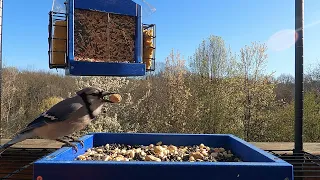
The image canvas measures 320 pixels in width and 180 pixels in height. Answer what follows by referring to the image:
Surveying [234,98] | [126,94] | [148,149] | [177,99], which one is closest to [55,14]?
[148,149]

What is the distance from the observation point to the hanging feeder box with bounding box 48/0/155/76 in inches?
101

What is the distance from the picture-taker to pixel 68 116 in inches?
78.9

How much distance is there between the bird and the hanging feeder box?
0.48 metres

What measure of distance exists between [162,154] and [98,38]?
1063 millimetres

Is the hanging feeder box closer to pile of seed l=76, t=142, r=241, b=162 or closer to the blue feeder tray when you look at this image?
pile of seed l=76, t=142, r=241, b=162

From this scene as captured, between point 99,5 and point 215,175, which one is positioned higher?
point 99,5

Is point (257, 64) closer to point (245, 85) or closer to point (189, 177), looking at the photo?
point (245, 85)

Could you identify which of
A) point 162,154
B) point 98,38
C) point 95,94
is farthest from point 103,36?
point 162,154

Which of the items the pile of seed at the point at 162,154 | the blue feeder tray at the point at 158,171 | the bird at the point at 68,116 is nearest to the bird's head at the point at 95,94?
the bird at the point at 68,116

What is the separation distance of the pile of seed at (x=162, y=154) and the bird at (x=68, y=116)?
26 cm

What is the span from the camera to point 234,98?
11.1 m

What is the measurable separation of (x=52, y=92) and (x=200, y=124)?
17.0 feet

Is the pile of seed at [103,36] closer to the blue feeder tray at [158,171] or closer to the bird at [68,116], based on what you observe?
the bird at [68,116]

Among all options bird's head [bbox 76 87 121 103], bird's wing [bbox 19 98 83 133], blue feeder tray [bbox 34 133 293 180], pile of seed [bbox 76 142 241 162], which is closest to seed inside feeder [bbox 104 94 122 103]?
bird's head [bbox 76 87 121 103]
